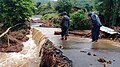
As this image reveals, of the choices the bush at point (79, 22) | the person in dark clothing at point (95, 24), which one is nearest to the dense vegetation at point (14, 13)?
the bush at point (79, 22)

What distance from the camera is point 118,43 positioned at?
55.1 ft

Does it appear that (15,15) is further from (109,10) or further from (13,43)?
(109,10)

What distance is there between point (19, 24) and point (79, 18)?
33.5 feet

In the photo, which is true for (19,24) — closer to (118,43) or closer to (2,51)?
(2,51)

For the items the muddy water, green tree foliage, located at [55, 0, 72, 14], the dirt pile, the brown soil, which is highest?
green tree foliage, located at [55, 0, 72, 14]

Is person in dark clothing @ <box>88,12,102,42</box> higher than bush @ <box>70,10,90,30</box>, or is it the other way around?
person in dark clothing @ <box>88,12,102,42</box>

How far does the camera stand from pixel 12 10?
29828 mm

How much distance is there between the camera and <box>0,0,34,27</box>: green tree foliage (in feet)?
97.2

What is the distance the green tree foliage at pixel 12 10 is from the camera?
29.6 meters

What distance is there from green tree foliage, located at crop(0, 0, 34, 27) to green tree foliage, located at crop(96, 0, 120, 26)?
9.93 metres

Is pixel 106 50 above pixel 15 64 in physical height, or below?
above

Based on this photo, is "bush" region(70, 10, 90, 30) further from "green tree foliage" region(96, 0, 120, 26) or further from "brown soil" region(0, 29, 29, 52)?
"brown soil" region(0, 29, 29, 52)

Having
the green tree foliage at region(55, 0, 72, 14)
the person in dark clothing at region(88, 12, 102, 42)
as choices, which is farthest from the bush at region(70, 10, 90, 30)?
the green tree foliage at region(55, 0, 72, 14)

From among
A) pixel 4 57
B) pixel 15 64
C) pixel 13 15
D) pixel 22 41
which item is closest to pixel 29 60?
pixel 15 64
